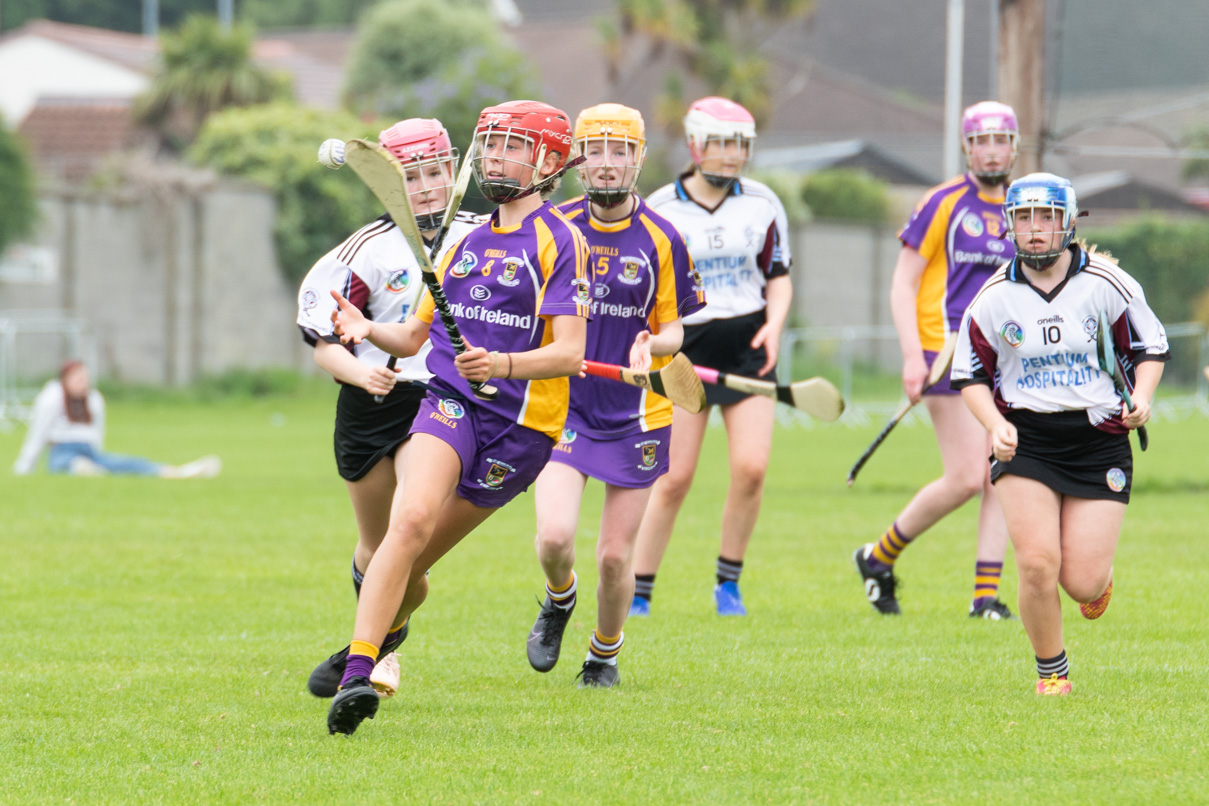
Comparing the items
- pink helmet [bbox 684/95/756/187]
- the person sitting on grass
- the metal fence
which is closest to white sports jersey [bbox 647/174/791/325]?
pink helmet [bbox 684/95/756/187]

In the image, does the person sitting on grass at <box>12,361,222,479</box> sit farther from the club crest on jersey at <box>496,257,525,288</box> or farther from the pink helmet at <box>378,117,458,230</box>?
the club crest on jersey at <box>496,257,525,288</box>

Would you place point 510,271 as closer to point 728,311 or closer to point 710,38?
point 728,311

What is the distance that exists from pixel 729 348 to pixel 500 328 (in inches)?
104

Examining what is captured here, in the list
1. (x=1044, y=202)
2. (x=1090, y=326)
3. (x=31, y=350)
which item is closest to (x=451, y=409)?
(x=1044, y=202)

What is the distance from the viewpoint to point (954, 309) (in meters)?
7.62

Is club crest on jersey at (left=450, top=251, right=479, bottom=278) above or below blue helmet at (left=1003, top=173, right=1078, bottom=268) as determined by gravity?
below

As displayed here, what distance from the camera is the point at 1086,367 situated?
556cm

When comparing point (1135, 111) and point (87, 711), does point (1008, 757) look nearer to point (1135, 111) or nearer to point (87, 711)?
point (87, 711)

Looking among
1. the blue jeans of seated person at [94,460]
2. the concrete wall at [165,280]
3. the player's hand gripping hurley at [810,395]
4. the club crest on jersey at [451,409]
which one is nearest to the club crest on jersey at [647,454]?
the player's hand gripping hurley at [810,395]

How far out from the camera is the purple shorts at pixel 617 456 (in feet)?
19.7

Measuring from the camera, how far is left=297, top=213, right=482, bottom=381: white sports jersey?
219 inches

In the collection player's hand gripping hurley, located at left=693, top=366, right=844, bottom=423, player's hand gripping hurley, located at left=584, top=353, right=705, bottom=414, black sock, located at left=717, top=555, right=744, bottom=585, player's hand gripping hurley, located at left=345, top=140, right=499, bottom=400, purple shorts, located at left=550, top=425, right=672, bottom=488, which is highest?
player's hand gripping hurley, located at left=345, top=140, right=499, bottom=400

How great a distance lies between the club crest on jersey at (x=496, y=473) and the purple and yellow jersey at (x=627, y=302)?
2.98 feet

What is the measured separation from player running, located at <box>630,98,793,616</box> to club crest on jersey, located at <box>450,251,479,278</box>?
93.6 inches
